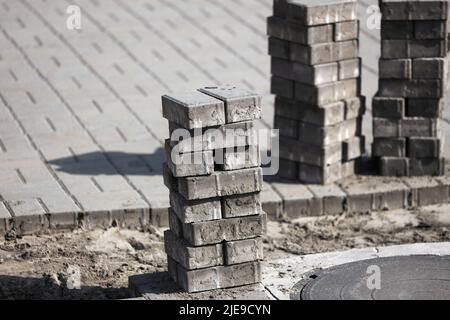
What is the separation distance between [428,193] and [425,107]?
2.58 ft

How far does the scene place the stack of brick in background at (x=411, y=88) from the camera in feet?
32.2

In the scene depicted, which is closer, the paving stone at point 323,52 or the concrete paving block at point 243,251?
the concrete paving block at point 243,251

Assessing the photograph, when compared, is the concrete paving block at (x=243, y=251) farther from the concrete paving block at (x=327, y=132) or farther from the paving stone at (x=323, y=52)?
the paving stone at (x=323, y=52)

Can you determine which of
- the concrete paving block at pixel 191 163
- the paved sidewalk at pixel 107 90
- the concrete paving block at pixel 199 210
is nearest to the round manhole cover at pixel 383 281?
the concrete paving block at pixel 199 210

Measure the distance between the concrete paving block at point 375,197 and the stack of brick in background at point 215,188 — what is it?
2209 mm

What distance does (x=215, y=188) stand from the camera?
24.8ft

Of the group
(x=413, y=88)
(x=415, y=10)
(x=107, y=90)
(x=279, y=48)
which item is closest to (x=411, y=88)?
(x=413, y=88)

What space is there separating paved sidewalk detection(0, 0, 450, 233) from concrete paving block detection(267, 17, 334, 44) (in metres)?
1.32

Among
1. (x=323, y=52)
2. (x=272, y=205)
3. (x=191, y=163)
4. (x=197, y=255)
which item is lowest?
(x=197, y=255)

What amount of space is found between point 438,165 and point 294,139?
134cm

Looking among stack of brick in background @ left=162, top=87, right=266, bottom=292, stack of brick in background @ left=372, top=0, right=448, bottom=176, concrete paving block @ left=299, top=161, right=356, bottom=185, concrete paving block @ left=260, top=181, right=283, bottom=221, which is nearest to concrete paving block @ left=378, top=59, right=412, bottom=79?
stack of brick in background @ left=372, top=0, right=448, bottom=176

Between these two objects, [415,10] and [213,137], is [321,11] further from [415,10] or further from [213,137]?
[213,137]

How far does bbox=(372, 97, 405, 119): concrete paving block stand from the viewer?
396 inches

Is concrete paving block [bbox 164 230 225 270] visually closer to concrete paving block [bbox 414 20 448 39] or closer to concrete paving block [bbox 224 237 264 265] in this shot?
concrete paving block [bbox 224 237 264 265]
